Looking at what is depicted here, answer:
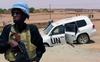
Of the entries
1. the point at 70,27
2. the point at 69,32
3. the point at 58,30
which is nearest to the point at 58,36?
the point at 58,30

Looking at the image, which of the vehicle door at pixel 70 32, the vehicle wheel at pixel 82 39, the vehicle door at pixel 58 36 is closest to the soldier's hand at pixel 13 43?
the vehicle door at pixel 58 36

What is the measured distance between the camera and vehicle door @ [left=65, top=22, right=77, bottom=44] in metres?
7.80

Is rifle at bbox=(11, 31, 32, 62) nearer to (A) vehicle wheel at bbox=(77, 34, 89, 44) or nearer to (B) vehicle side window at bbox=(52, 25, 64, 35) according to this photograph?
(B) vehicle side window at bbox=(52, 25, 64, 35)

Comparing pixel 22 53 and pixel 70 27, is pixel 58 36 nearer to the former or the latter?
pixel 70 27

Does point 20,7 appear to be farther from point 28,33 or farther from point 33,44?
point 33,44

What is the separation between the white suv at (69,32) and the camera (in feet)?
25.0

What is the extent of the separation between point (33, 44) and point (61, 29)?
19.8ft

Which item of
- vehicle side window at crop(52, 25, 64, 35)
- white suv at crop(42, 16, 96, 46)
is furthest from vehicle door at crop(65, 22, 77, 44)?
vehicle side window at crop(52, 25, 64, 35)

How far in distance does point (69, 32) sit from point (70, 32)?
6 cm

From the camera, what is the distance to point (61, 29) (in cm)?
789

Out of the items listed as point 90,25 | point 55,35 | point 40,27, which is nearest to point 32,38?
point 55,35

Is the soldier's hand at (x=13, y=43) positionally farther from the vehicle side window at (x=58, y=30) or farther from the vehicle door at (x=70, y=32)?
the vehicle door at (x=70, y=32)

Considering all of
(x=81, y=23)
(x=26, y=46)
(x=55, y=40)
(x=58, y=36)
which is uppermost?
(x=26, y=46)

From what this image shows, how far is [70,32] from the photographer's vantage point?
791 centimetres
